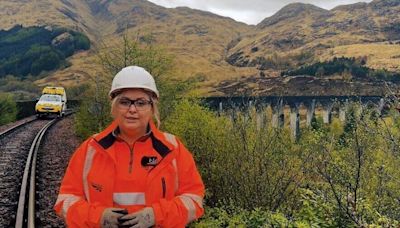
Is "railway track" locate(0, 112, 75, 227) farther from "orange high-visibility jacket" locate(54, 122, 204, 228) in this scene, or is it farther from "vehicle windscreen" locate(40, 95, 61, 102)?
"vehicle windscreen" locate(40, 95, 61, 102)

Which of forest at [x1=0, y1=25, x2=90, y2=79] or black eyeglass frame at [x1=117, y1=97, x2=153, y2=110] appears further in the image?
forest at [x1=0, y1=25, x2=90, y2=79]

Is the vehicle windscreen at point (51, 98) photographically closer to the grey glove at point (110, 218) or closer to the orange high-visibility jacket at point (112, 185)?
the orange high-visibility jacket at point (112, 185)

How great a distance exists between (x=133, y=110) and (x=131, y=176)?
16.4 inches

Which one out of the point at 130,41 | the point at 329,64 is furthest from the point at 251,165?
the point at 329,64

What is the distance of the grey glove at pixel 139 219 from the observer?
2715 mm

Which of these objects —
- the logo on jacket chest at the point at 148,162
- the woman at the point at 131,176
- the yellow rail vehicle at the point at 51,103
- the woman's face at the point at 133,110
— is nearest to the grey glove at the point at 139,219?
the woman at the point at 131,176

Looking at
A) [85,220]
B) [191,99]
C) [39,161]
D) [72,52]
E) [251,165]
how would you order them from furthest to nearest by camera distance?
[72,52] → [191,99] → [39,161] → [251,165] → [85,220]

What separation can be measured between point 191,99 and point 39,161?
16.0ft

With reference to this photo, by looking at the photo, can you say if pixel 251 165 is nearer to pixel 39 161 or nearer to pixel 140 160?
pixel 140 160

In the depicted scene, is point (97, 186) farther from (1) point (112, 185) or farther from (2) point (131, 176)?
(2) point (131, 176)

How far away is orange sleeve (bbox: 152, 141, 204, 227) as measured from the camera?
9.12ft

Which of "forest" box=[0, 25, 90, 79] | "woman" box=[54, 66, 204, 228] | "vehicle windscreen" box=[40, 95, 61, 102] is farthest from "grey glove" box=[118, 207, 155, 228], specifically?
"forest" box=[0, 25, 90, 79]

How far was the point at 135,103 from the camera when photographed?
2.96m

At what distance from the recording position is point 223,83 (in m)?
144
